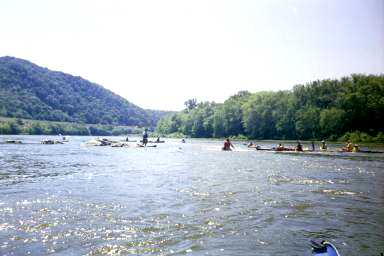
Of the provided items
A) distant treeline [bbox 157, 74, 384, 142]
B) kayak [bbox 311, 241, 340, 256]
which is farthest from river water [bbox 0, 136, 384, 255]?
distant treeline [bbox 157, 74, 384, 142]

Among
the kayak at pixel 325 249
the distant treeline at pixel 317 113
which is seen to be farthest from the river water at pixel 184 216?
the distant treeline at pixel 317 113

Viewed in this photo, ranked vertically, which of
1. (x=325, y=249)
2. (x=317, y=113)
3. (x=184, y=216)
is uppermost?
(x=317, y=113)

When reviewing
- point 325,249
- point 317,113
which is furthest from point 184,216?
point 317,113

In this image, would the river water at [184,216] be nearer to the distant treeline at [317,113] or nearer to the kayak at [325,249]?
the kayak at [325,249]

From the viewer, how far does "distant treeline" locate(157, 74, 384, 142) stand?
129000 millimetres

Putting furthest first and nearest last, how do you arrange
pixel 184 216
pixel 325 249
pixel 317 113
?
pixel 317 113, pixel 184 216, pixel 325 249

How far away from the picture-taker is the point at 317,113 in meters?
142

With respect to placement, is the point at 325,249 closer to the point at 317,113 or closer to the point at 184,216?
the point at 184,216

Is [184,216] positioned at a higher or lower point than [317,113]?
lower

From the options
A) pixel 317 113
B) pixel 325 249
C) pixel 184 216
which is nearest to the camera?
pixel 325 249

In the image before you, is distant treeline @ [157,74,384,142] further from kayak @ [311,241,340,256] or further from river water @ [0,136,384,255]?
kayak @ [311,241,340,256]

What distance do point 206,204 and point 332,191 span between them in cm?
1059

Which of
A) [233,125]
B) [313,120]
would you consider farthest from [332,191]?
[233,125]

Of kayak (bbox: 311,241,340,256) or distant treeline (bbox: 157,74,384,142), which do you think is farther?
distant treeline (bbox: 157,74,384,142)
